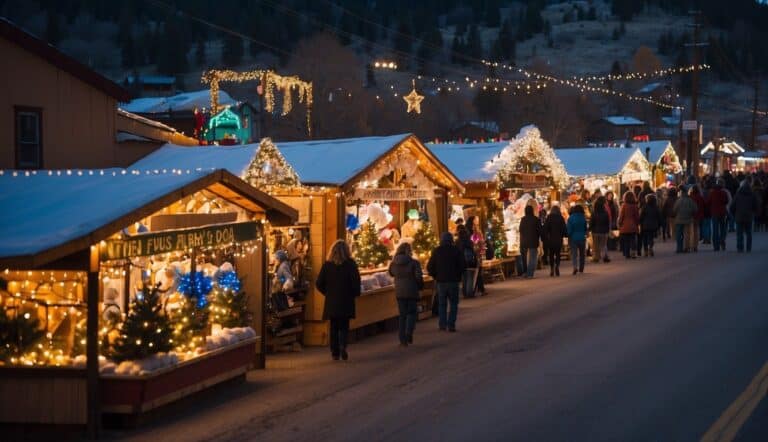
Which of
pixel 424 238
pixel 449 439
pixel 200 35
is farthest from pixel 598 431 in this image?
pixel 200 35

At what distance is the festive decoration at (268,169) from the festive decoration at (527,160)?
421 inches

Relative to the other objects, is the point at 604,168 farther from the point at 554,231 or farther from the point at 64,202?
the point at 64,202

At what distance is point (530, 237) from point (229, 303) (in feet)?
42.1

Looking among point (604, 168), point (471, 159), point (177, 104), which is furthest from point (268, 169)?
point (177, 104)

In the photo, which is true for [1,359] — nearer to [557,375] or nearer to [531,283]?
[557,375]

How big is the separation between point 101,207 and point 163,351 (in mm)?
1672

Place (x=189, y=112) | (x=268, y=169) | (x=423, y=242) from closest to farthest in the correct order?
(x=268, y=169)
(x=423, y=242)
(x=189, y=112)

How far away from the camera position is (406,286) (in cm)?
1527

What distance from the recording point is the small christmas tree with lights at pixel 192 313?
11.4 metres

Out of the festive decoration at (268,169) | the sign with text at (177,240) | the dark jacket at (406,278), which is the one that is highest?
the festive decoration at (268,169)

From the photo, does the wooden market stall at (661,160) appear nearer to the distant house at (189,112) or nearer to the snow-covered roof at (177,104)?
the distant house at (189,112)

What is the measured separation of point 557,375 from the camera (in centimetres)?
1206

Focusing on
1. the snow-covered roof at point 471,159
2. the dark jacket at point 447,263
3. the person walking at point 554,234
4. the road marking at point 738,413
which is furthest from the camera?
the snow-covered roof at point 471,159

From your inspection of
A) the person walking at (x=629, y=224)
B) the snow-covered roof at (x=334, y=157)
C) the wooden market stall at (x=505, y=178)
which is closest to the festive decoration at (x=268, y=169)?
the snow-covered roof at (x=334, y=157)
